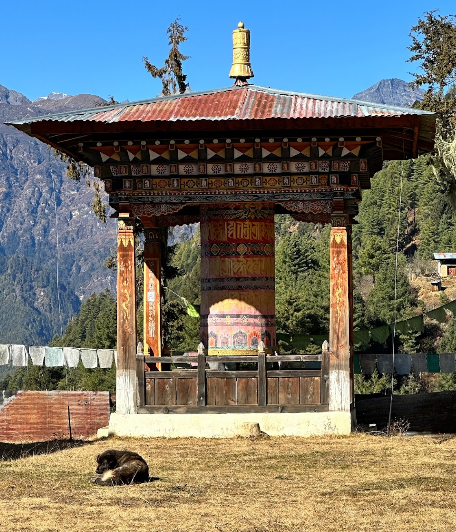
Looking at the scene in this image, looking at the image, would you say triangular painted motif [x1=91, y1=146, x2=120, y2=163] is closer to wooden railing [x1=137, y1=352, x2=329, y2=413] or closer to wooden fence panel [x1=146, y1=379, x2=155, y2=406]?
wooden railing [x1=137, y1=352, x2=329, y2=413]

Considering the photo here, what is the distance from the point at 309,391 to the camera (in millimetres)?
16984

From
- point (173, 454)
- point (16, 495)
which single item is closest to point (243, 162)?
point (173, 454)

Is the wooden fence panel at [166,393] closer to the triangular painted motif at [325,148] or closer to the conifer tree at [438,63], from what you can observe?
the triangular painted motif at [325,148]

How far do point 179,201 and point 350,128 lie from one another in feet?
10.2

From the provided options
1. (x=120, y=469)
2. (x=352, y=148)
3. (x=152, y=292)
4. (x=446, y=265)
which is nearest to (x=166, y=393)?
(x=152, y=292)

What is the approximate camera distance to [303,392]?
17.0m

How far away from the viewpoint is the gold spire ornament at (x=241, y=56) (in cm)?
1923

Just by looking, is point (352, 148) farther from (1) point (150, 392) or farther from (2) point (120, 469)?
(2) point (120, 469)

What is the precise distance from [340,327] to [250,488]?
5887 millimetres

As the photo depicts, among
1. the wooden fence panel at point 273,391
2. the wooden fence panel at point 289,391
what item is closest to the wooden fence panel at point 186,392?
the wooden fence panel at point 273,391

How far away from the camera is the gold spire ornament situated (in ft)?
63.1

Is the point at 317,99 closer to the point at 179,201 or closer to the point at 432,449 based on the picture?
the point at 179,201

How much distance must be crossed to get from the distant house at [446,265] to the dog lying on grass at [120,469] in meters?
88.0

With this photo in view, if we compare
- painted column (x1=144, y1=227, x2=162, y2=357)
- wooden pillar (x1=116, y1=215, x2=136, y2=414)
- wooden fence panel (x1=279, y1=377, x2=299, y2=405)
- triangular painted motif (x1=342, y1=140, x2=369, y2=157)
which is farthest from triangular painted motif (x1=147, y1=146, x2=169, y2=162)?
wooden fence panel (x1=279, y1=377, x2=299, y2=405)
